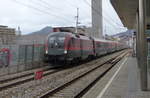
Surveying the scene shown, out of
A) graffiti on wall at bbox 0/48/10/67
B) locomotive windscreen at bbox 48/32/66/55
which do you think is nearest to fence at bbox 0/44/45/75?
graffiti on wall at bbox 0/48/10/67

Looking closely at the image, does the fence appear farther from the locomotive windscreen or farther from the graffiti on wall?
the locomotive windscreen

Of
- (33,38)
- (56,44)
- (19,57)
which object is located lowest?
(19,57)

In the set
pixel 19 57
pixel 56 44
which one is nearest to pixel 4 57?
pixel 19 57

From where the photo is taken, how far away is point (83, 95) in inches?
431

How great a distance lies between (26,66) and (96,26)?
54220mm

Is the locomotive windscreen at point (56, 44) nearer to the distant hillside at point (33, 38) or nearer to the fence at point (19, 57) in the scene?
the fence at point (19, 57)

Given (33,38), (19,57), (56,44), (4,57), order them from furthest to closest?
(33,38) → (56,44) → (19,57) → (4,57)

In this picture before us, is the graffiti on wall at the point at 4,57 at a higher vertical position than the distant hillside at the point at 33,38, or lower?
lower

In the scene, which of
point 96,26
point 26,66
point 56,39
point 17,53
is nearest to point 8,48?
point 17,53

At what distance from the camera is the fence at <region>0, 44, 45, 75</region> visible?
19812 mm

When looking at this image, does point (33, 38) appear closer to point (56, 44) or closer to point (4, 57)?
point (56, 44)

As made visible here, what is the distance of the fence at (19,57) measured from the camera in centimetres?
1981

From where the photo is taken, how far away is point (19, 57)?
21.7 m

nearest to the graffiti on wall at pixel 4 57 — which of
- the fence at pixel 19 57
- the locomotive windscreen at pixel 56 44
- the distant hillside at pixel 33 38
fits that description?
the fence at pixel 19 57
